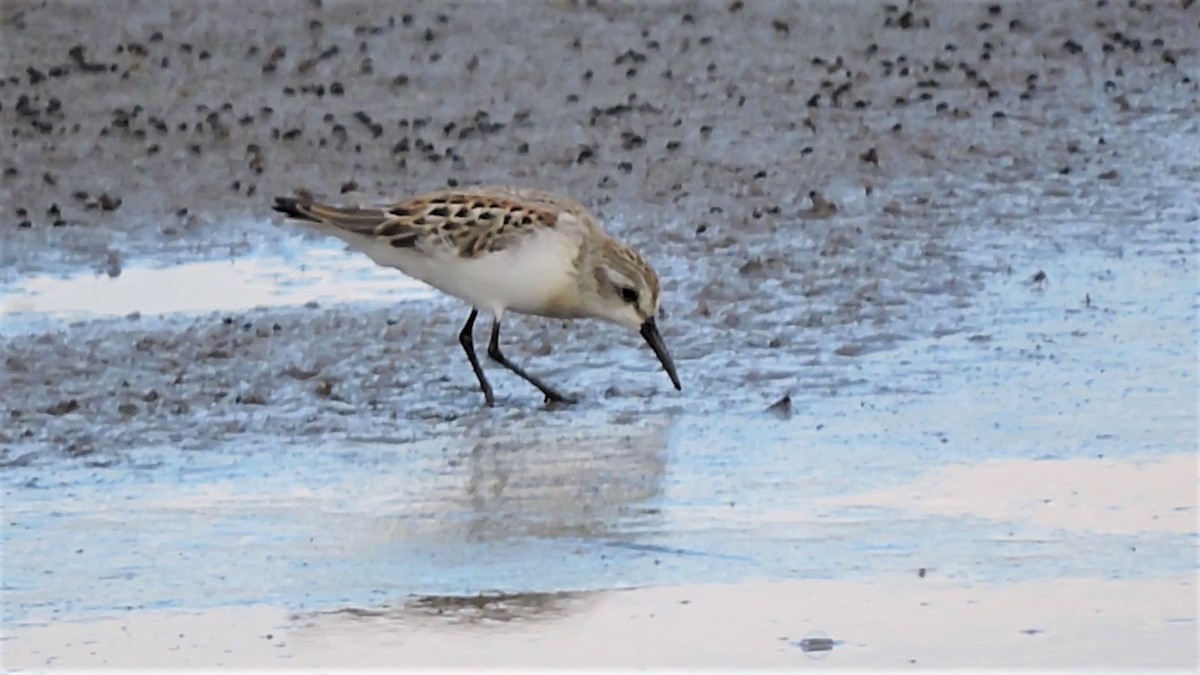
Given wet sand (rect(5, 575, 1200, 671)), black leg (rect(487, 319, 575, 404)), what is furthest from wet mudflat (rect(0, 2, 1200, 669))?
black leg (rect(487, 319, 575, 404))

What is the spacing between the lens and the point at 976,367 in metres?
8.17

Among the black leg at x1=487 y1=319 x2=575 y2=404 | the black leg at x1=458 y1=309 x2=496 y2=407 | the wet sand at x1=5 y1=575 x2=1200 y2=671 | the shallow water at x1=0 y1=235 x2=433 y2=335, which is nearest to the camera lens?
the wet sand at x1=5 y1=575 x2=1200 y2=671

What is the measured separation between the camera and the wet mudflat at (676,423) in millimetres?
5770

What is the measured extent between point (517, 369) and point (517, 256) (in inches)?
14.6

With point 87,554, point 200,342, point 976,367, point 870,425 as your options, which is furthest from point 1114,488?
point 200,342

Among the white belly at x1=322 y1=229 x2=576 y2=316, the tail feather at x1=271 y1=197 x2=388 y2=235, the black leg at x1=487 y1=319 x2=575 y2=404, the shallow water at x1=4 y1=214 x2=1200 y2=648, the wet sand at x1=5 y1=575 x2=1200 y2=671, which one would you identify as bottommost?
the wet sand at x1=5 y1=575 x2=1200 y2=671

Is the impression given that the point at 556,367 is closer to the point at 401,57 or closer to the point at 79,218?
the point at 79,218

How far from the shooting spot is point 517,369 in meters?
8.23

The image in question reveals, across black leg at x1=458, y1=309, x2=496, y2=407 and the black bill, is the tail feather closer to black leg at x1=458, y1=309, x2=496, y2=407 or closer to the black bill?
black leg at x1=458, y1=309, x2=496, y2=407

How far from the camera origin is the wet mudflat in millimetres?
5770

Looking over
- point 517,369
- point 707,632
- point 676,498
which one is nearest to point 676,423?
point 517,369

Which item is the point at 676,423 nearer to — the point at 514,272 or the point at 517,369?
the point at 517,369

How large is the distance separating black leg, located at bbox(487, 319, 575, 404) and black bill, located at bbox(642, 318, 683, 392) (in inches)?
12.7

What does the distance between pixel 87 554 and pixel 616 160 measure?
215 inches
